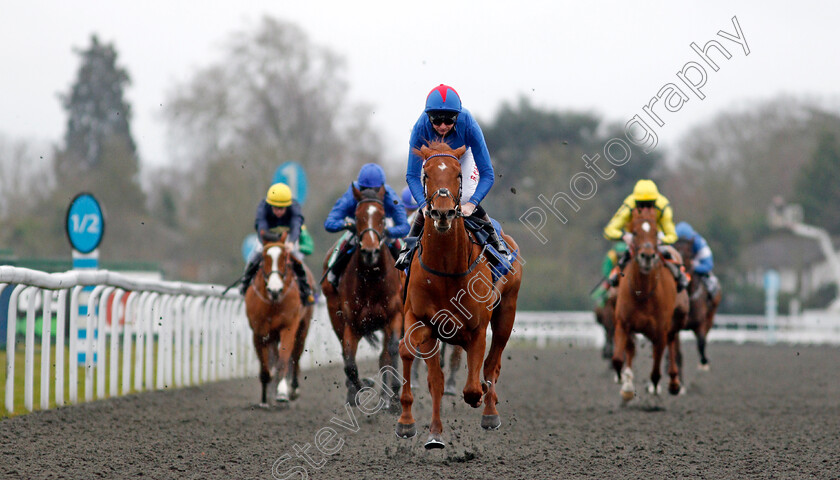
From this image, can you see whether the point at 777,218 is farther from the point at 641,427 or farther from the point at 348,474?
the point at 348,474

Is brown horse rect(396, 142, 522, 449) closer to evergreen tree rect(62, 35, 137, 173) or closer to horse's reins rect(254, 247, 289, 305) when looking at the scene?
horse's reins rect(254, 247, 289, 305)

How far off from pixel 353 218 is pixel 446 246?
119 inches

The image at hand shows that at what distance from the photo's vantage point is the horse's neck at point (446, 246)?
6.28 metres

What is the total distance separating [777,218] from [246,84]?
2172cm

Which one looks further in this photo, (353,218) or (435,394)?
(353,218)

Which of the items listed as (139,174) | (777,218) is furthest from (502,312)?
(777,218)

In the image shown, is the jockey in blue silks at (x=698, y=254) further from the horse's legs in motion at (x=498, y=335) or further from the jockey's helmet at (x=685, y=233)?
the horse's legs in motion at (x=498, y=335)

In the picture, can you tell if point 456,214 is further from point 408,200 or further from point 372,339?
point 408,200

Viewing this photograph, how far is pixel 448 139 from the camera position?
269 inches

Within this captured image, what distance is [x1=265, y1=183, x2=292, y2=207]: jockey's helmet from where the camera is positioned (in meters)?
10.3

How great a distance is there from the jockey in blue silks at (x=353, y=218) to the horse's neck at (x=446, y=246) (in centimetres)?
270

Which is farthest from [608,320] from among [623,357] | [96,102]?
[96,102]

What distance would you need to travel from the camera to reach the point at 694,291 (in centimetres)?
1410

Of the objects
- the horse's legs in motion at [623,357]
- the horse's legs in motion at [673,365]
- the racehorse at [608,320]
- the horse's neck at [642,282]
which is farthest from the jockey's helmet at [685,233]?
the horse's neck at [642,282]
